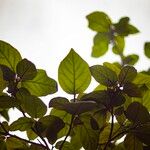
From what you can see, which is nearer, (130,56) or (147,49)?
(147,49)

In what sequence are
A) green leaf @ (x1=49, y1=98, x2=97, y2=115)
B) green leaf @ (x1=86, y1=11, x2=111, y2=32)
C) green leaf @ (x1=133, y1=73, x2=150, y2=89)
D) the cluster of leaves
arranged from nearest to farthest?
green leaf @ (x1=49, y1=98, x2=97, y2=115)
the cluster of leaves
green leaf @ (x1=133, y1=73, x2=150, y2=89)
green leaf @ (x1=86, y1=11, x2=111, y2=32)

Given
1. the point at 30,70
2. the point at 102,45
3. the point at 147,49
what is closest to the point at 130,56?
the point at 102,45

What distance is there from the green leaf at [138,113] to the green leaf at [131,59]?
0.66 meters

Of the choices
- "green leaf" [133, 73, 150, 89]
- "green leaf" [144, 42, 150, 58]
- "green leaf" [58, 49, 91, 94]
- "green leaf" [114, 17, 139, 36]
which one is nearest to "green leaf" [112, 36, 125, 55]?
"green leaf" [114, 17, 139, 36]

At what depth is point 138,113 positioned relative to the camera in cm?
78

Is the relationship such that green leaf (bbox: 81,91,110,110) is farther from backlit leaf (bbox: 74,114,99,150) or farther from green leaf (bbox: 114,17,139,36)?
green leaf (bbox: 114,17,139,36)

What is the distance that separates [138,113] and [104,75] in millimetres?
135

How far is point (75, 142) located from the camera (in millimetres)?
887

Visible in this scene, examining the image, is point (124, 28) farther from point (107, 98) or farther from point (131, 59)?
point (107, 98)

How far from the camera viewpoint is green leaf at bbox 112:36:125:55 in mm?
1467

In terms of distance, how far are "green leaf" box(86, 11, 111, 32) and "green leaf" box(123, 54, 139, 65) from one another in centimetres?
17

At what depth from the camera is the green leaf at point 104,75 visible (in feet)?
2.69

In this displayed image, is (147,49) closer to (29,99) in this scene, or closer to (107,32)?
(107,32)

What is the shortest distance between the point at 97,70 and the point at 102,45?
2.20ft
